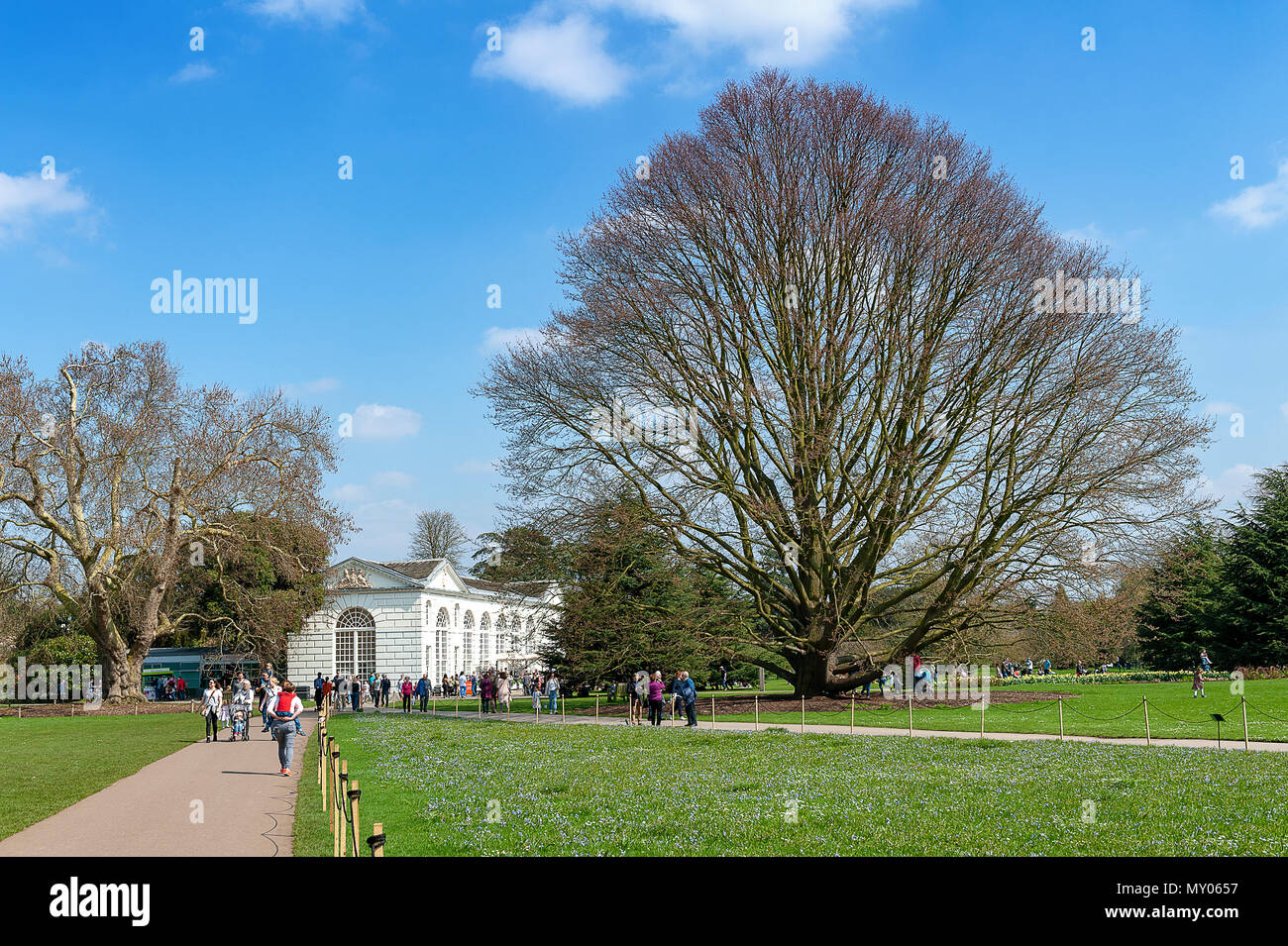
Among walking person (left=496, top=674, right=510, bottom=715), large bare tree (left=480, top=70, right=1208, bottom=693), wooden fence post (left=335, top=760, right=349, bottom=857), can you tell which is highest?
large bare tree (left=480, top=70, right=1208, bottom=693)

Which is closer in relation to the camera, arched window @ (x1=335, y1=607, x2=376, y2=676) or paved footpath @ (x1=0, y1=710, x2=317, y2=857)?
paved footpath @ (x1=0, y1=710, x2=317, y2=857)

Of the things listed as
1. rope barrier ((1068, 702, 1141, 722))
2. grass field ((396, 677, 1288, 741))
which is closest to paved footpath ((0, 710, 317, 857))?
grass field ((396, 677, 1288, 741))

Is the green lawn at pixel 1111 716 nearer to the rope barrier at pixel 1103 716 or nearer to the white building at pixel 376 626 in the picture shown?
the rope barrier at pixel 1103 716

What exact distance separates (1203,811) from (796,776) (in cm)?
590

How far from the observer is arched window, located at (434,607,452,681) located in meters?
62.3

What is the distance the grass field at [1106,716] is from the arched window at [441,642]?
25118mm

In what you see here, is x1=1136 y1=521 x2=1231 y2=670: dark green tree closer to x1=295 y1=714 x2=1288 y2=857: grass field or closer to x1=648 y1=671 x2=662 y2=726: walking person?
x1=648 y1=671 x2=662 y2=726: walking person

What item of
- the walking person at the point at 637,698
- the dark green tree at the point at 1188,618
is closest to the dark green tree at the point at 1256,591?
the dark green tree at the point at 1188,618

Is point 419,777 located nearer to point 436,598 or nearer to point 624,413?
point 624,413

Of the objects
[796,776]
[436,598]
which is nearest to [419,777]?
[796,776]

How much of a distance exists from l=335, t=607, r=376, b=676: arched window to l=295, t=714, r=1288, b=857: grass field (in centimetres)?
4006

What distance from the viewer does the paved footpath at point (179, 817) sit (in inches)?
454

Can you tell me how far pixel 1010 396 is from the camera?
31.7 m
